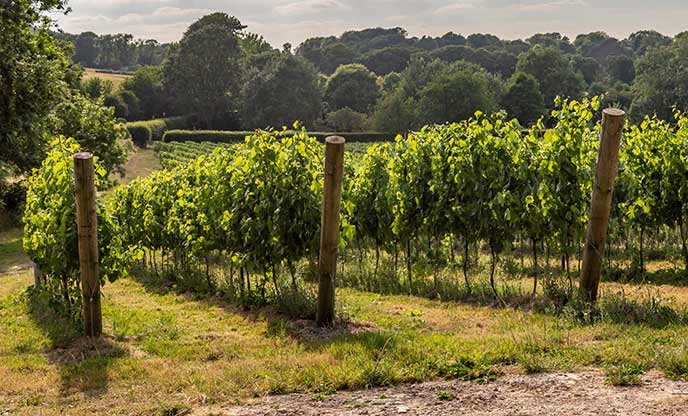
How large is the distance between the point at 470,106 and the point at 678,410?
70215mm

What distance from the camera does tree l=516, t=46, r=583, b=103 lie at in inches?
3219

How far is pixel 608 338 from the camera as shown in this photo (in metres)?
6.58

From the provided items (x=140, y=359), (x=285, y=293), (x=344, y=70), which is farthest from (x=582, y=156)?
(x=344, y=70)

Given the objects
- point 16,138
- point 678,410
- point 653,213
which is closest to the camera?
point 678,410

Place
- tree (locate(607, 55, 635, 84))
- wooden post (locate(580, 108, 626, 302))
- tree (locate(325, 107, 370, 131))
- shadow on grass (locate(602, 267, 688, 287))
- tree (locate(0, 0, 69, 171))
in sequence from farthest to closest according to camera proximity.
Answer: tree (locate(607, 55, 635, 84)) < tree (locate(325, 107, 370, 131)) < tree (locate(0, 0, 69, 171)) < shadow on grass (locate(602, 267, 688, 287)) < wooden post (locate(580, 108, 626, 302))

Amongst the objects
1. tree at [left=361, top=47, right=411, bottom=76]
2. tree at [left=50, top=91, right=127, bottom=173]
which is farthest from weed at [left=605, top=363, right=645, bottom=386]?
tree at [left=361, top=47, right=411, bottom=76]

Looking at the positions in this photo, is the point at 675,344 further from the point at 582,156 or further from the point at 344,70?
the point at 344,70

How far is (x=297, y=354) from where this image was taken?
22.1 ft

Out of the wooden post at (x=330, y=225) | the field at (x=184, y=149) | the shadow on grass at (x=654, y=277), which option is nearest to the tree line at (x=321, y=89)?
the field at (x=184, y=149)

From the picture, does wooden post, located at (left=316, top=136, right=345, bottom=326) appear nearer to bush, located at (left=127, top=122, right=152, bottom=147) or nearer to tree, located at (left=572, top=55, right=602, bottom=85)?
bush, located at (left=127, top=122, right=152, bottom=147)

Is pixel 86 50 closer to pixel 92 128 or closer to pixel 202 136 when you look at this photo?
pixel 202 136

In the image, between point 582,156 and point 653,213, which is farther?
point 653,213

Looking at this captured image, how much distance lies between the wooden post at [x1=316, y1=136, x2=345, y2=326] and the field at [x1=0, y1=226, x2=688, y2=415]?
304 millimetres

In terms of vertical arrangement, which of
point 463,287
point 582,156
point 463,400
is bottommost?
point 463,287
